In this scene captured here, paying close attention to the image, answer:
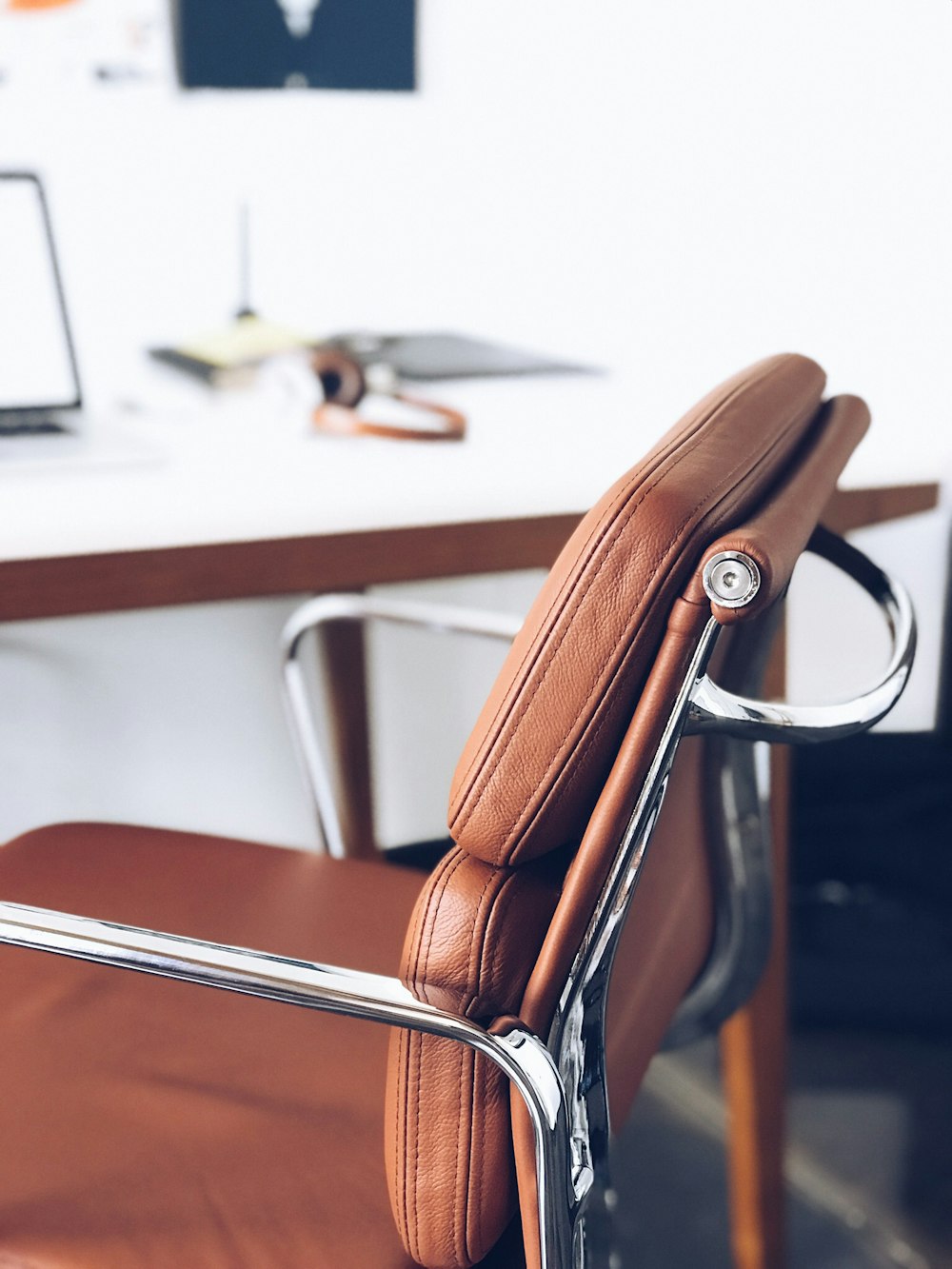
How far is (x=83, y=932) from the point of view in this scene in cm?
55

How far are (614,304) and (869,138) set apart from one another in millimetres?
418

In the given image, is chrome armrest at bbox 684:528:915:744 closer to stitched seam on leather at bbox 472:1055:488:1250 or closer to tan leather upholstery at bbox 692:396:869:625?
tan leather upholstery at bbox 692:396:869:625

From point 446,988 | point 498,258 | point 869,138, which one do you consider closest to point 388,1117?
point 446,988

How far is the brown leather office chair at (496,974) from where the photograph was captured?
1.48ft

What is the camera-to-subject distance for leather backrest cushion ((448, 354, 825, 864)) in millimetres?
440

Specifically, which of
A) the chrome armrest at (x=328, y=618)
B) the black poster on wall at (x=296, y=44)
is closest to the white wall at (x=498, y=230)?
the black poster on wall at (x=296, y=44)

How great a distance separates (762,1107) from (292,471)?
75cm

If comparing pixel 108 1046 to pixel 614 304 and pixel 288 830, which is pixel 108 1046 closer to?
pixel 288 830

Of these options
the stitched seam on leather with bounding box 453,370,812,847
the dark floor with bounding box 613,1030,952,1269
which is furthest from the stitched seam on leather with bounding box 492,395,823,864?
the dark floor with bounding box 613,1030,952,1269

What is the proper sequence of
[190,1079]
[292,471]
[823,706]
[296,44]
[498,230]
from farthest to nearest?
[498,230]
[296,44]
[292,471]
[190,1079]
[823,706]

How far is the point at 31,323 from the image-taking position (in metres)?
1.18

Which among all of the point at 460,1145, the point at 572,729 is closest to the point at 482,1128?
the point at 460,1145

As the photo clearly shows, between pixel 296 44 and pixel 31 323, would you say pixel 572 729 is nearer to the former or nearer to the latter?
pixel 31 323

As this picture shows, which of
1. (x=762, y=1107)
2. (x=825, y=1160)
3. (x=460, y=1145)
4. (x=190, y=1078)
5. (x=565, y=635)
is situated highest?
(x=565, y=635)
